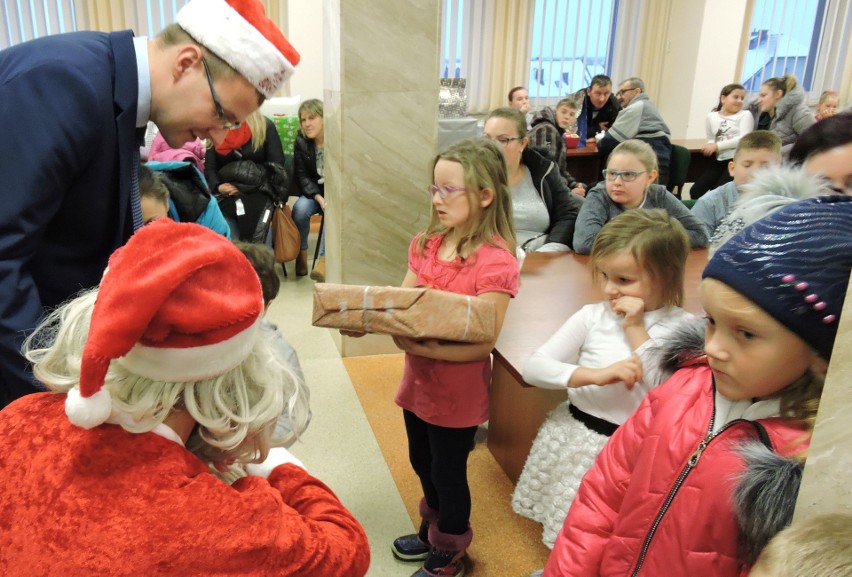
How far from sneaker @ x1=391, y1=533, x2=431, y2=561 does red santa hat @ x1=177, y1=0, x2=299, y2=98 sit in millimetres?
1448

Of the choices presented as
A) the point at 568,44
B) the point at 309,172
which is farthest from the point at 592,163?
the point at 568,44

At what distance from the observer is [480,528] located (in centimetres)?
221

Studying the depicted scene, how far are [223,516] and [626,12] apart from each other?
929 centimetres

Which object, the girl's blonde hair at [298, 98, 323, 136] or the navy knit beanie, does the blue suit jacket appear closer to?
the navy knit beanie

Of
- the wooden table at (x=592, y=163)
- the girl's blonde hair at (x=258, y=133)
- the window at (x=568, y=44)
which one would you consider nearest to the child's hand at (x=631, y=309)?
the girl's blonde hair at (x=258, y=133)

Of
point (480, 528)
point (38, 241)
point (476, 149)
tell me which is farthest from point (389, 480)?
point (38, 241)

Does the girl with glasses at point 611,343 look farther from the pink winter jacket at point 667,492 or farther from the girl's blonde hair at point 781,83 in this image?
the girl's blonde hair at point 781,83

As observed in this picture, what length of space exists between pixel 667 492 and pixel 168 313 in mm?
725

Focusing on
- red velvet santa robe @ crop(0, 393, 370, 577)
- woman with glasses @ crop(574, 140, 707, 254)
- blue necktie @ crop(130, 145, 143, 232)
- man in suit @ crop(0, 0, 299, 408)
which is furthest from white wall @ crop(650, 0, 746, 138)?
red velvet santa robe @ crop(0, 393, 370, 577)

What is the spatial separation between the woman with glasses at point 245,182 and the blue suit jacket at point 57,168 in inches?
131

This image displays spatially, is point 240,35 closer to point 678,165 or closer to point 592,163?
point 678,165

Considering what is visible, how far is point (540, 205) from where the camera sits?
3189 mm

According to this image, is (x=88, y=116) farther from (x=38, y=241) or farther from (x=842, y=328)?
(x=842, y=328)

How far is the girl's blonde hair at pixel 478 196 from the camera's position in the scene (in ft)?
5.93
